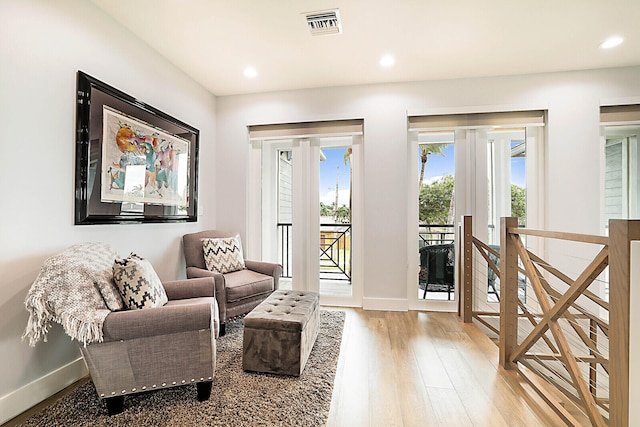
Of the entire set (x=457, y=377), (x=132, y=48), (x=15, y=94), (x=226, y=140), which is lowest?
(x=457, y=377)

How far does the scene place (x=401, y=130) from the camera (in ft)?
11.7

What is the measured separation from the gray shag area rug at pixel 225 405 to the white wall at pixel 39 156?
252 millimetres

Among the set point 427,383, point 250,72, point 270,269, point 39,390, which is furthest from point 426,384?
point 250,72

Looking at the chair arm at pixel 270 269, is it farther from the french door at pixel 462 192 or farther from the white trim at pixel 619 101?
the white trim at pixel 619 101

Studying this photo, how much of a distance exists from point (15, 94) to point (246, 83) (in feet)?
7.32

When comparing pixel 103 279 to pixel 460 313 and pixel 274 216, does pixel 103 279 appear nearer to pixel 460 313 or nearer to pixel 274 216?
pixel 274 216

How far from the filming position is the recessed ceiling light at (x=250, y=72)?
3281 millimetres

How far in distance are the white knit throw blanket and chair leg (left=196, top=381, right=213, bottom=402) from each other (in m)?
0.61

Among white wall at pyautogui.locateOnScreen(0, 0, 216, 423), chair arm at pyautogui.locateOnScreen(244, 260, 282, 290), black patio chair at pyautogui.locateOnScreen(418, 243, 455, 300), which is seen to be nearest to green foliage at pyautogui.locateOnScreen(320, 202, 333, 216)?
chair arm at pyautogui.locateOnScreen(244, 260, 282, 290)

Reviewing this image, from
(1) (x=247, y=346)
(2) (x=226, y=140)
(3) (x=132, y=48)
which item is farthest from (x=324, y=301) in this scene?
(3) (x=132, y=48)

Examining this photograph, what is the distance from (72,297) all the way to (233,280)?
1426 mm

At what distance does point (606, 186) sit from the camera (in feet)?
10.9

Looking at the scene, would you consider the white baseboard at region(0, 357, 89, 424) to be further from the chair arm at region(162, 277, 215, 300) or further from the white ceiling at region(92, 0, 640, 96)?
the white ceiling at region(92, 0, 640, 96)

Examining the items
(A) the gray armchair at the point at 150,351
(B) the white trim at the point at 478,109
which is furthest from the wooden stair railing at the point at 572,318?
(A) the gray armchair at the point at 150,351
